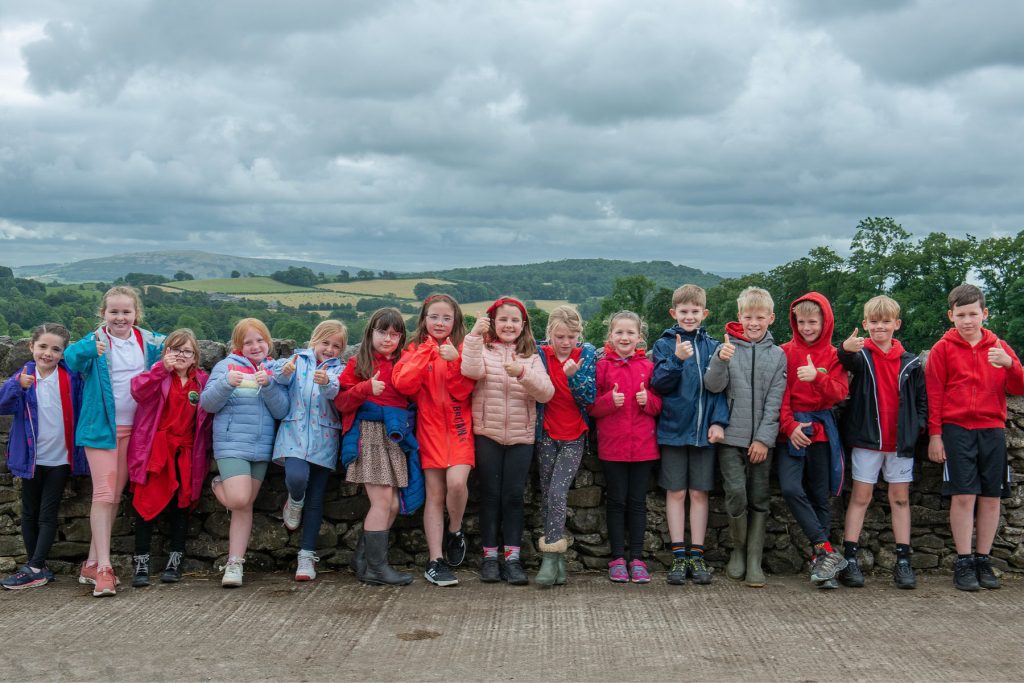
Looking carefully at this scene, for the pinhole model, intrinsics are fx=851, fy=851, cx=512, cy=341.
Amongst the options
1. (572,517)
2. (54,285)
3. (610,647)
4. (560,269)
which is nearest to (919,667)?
(610,647)

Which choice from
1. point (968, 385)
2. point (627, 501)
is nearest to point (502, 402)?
point (627, 501)

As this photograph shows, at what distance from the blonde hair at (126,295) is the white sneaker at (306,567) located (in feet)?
6.57

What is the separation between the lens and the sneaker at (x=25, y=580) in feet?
18.7

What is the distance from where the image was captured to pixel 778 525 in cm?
613

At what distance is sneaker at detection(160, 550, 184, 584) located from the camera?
581 cm

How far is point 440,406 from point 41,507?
2.81 m

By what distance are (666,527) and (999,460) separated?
225 centimetres

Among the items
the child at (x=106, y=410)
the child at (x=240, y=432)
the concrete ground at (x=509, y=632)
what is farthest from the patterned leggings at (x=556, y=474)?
the child at (x=106, y=410)

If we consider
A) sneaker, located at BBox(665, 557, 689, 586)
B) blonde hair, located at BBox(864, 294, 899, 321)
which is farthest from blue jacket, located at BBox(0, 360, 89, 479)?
blonde hair, located at BBox(864, 294, 899, 321)

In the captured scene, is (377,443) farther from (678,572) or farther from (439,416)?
(678,572)

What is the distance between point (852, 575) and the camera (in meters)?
5.74

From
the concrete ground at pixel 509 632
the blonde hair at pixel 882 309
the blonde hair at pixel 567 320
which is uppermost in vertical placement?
the blonde hair at pixel 882 309

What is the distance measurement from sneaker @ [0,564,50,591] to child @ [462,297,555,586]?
9.85 ft

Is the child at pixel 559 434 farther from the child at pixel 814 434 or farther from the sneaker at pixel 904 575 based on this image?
the sneaker at pixel 904 575
